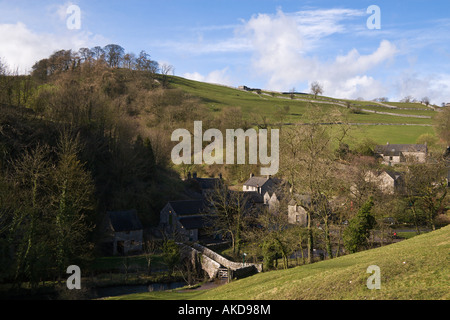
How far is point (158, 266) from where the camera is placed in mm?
34219

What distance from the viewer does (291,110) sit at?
104 meters

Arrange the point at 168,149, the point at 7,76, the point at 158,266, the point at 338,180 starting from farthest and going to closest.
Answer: the point at 168,149 → the point at 7,76 → the point at 158,266 → the point at 338,180

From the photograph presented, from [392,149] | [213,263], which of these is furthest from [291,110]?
[213,263]

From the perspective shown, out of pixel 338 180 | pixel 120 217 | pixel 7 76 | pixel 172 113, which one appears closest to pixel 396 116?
pixel 172 113

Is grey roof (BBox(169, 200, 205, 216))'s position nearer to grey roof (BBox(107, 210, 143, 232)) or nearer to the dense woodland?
the dense woodland

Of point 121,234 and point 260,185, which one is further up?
point 260,185

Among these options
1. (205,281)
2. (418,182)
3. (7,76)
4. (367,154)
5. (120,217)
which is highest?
(7,76)

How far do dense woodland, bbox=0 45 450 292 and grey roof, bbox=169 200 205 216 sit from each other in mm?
3898

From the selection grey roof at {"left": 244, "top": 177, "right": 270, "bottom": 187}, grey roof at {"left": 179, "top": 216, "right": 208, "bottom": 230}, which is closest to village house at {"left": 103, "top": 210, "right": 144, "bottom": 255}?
grey roof at {"left": 179, "top": 216, "right": 208, "bottom": 230}

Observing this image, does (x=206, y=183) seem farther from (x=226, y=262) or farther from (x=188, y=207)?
(x=226, y=262)

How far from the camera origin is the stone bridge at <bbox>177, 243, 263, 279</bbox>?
28.7 meters

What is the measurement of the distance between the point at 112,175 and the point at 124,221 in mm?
7846
